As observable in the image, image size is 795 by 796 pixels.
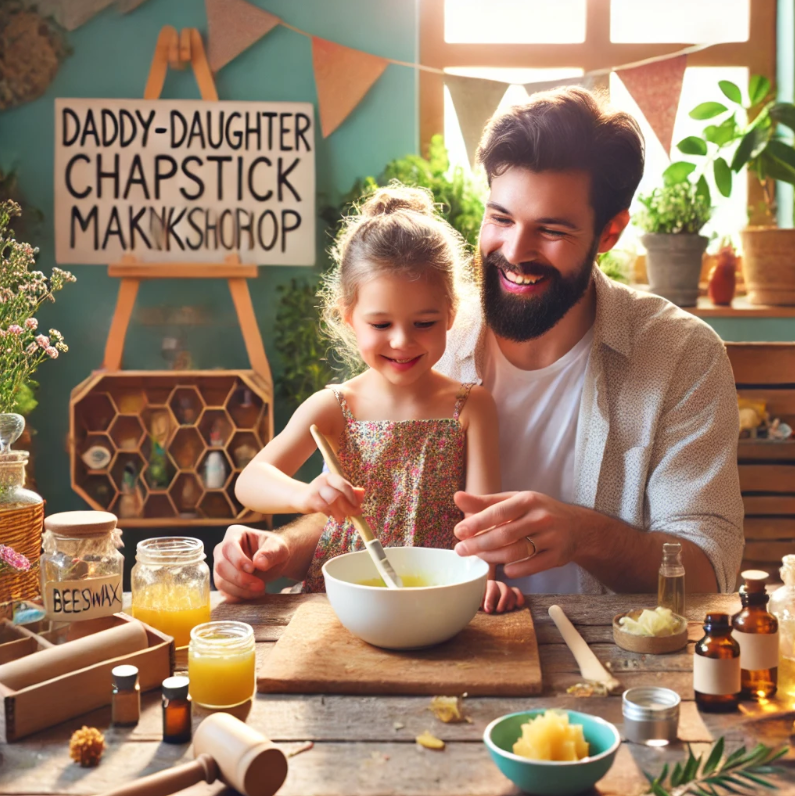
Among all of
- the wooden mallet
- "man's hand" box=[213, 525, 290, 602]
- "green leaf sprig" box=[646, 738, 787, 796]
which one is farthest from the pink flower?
"green leaf sprig" box=[646, 738, 787, 796]

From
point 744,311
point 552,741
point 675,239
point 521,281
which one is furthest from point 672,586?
point 744,311

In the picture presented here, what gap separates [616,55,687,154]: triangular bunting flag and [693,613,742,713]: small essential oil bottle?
301cm

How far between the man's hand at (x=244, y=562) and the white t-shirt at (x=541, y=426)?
2.14 ft

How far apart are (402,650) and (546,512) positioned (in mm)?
351

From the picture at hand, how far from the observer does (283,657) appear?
1231 mm

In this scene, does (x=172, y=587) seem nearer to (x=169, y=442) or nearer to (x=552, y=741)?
(x=552, y=741)

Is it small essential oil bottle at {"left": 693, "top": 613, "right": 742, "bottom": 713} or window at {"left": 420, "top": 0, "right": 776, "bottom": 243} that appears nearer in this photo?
small essential oil bottle at {"left": 693, "top": 613, "right": 742, "bottom": 713}

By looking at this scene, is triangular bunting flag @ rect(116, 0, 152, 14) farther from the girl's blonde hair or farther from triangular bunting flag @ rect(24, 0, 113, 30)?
the girl's blonde hair

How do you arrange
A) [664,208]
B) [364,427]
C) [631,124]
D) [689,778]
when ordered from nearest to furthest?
[689,778], [364,427], [631,124], [664,208]

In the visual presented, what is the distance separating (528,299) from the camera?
1962 millimetres

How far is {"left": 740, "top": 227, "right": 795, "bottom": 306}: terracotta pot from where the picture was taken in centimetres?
367

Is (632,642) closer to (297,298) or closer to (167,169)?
(297,298)

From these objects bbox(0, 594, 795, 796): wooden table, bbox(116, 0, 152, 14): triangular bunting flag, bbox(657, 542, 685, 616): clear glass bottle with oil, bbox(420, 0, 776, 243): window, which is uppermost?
bbox(116, 0, 152, 14): triangular bunting flag

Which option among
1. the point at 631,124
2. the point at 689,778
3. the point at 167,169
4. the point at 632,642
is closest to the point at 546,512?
the point at 632,642
